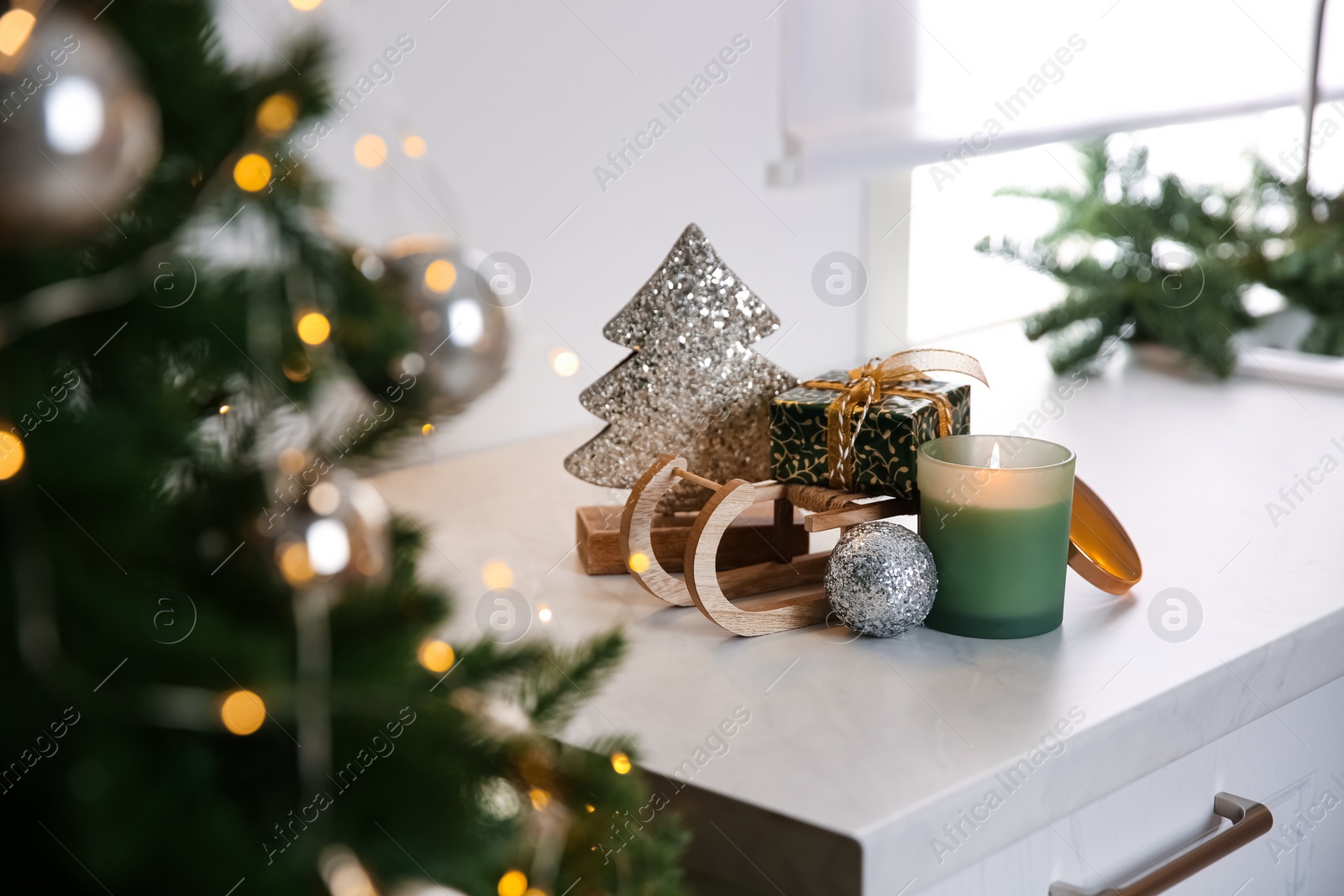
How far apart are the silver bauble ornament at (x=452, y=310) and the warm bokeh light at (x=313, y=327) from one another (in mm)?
462

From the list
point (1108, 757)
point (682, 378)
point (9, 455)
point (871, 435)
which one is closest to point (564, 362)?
point (682, 378)

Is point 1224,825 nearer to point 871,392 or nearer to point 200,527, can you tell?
point 871,392

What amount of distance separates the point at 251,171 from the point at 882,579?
50cm

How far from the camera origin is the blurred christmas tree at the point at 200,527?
31cm

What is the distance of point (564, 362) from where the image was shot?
119cm

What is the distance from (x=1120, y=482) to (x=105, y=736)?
37.9 inches

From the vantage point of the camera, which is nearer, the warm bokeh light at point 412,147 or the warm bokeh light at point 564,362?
the warm bokeh light at point 412,147

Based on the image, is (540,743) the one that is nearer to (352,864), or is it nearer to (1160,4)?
(352,864)

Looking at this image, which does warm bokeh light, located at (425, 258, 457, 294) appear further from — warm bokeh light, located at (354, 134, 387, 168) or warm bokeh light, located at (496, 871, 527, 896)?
warm bokeh light, located at (496, 871, 527, 896)

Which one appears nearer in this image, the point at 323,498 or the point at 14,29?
the point at 14,29

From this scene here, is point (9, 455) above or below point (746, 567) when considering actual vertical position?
above

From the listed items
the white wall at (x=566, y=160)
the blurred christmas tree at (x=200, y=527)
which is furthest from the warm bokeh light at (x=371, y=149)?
the blurred christmas tree at (x=200, y=527)

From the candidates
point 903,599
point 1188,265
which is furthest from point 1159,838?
point 1188,265

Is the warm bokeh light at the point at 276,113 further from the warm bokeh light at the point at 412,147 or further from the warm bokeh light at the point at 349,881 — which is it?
the warm bokeh light at the point at 412,147
